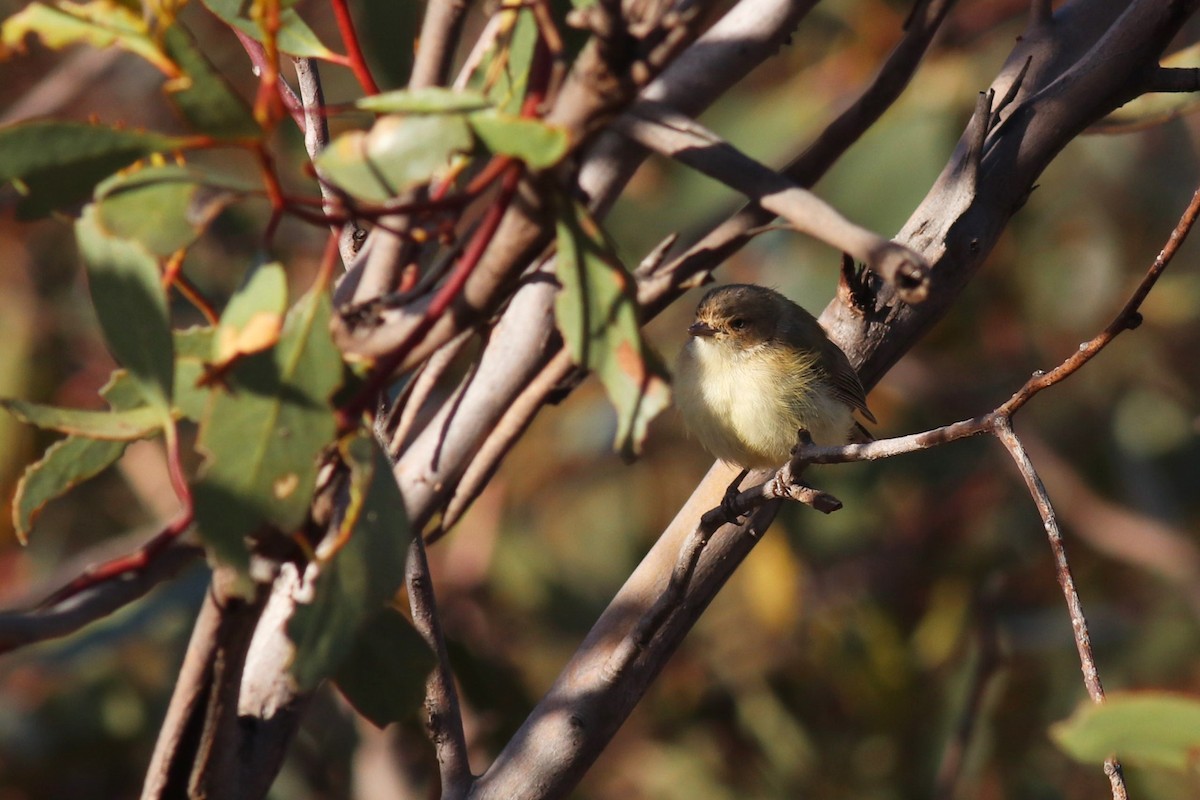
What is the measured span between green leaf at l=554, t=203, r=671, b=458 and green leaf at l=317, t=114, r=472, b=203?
4.9 inches

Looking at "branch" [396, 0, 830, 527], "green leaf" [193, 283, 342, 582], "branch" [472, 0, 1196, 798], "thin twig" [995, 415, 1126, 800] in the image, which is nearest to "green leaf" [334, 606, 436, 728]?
"branch" [396, 0, 830, 527]

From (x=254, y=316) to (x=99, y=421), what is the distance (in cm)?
30

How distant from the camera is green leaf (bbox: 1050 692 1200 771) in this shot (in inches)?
50.2

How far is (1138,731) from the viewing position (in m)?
1.30

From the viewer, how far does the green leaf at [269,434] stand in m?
1.15

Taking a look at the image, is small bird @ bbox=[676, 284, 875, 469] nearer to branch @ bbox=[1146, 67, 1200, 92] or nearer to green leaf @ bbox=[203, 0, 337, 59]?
branch @ bbox=[1146, 67, 1200, 92]

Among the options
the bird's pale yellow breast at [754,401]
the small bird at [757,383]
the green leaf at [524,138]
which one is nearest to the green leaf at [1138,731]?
the green leaf at [524,138]

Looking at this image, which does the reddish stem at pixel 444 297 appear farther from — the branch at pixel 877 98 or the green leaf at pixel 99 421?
the branch at pixel 877 98

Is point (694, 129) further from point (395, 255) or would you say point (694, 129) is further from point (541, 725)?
point (541, 725)

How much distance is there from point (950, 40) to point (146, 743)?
14.6 feet

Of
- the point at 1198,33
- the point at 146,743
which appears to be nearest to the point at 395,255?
the point at 146,743

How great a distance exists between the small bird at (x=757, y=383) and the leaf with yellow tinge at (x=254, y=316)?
6.24 feet

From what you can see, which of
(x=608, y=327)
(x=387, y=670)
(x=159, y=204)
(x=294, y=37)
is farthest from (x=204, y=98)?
(x=387, y=670)

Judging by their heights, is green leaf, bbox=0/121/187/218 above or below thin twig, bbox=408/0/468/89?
below
